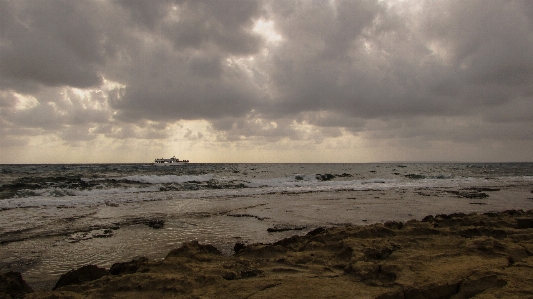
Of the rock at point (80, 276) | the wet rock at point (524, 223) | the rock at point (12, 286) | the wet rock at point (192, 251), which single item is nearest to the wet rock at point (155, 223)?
the wet rock at point (192, 251)

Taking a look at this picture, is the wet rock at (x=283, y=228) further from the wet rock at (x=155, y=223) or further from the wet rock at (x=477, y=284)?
the wet rock at (x=477, y=284)

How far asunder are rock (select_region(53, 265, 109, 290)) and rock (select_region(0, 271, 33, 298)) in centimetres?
37

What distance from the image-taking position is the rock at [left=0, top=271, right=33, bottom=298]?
12.5 feet

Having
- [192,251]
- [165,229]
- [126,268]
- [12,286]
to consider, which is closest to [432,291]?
[192,251]

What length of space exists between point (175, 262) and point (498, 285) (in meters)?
4.26

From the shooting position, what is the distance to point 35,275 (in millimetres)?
5105

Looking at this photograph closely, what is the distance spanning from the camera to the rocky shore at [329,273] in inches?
137

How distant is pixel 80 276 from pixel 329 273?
3.58 meters

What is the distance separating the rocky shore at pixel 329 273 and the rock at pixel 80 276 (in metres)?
0.01

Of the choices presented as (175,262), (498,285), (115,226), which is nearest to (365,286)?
(498,285)

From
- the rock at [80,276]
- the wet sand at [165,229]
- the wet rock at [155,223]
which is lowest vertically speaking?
the wet sand at [165,229]

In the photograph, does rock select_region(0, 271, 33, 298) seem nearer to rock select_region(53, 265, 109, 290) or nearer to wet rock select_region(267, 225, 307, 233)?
rock select_region(53, 265, 109, 290)

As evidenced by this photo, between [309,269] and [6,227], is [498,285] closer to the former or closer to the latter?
[309,269]

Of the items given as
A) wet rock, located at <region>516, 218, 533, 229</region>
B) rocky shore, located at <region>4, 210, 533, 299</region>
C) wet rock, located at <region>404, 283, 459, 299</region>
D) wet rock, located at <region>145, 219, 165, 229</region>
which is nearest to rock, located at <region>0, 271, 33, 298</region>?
rocky shore, located at <region>4, 210, 533, 299</region>
